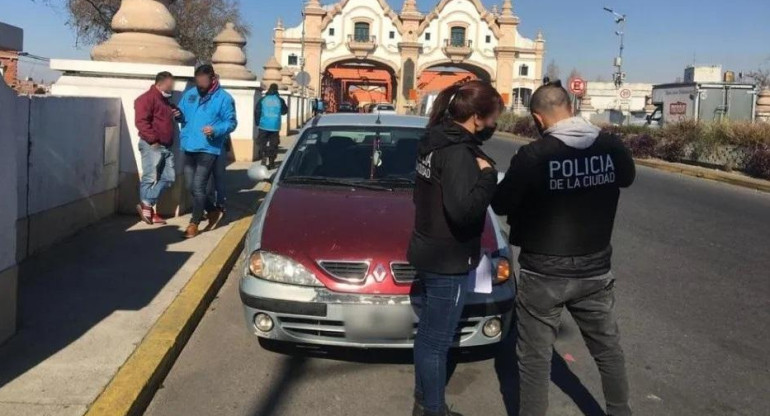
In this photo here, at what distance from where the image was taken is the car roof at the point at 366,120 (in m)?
6.49

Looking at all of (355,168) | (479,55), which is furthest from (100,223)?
(479,55)

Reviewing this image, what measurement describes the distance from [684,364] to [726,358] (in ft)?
1.28

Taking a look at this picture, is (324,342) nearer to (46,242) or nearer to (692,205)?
(46,242)

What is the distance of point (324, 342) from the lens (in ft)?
15.0

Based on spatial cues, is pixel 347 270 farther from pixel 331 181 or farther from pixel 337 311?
pixel 331 181

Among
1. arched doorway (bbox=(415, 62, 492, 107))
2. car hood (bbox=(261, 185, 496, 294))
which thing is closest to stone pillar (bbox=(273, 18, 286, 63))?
arched doorway (bbox=(415, 62, 492, 107))

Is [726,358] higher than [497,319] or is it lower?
lower

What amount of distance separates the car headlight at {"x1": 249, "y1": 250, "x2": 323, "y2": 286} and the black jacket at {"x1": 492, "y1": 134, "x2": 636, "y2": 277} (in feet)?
4.97

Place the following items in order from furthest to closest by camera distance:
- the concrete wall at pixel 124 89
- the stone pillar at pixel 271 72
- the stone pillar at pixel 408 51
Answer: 1. the stone pillar at pixel 408 51
2. the stone pillar at pixel 271 72
3. the concrete wall at pixel 124 89

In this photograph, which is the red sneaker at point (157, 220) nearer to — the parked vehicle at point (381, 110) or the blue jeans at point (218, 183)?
the blue jeans at point (218, 183)

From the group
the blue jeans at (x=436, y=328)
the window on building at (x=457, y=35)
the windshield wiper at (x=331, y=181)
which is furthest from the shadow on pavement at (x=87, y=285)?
the window on building at (x=457, y=35)

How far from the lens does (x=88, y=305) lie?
17.6 feet

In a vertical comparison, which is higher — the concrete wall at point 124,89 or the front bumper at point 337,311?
the concrete wall at point 124,89

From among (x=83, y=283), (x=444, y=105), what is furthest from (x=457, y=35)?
(x=444, y=105)
